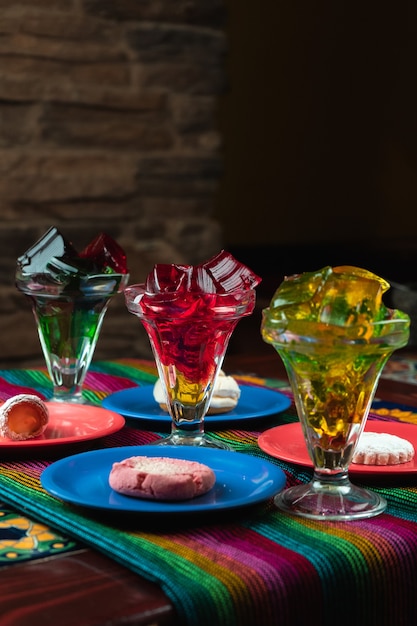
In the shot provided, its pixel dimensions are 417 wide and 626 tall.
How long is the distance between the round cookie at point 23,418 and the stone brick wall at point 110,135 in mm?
1930

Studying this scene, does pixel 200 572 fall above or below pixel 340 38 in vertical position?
below

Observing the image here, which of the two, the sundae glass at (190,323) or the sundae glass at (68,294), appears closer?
the sundae glass at (190,323)

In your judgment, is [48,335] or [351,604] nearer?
[351,604]

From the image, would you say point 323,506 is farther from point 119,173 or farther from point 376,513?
point 119,173

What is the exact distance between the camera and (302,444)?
0.98m

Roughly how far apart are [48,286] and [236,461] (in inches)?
15.5

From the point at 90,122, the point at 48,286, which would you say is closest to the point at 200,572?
the point at 48,286

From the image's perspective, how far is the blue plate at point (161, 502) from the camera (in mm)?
761

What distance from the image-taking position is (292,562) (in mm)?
693

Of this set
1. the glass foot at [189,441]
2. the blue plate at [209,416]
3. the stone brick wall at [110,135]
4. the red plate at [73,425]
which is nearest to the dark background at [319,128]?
the stone brick wall at [110,135]

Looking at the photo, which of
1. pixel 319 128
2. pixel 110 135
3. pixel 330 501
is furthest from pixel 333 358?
pixel 319 128

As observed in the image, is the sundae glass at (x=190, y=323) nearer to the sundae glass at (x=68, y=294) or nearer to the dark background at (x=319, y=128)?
the sundae glass at (x=68, y=294)

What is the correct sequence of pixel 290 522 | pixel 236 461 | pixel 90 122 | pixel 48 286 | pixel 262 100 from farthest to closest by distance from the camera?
1. pixel 262 100
2. pixel 90 122
3. pixel 48 286
4. pixel 236 461
5. pixel 290 522

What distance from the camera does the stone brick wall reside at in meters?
2.86
